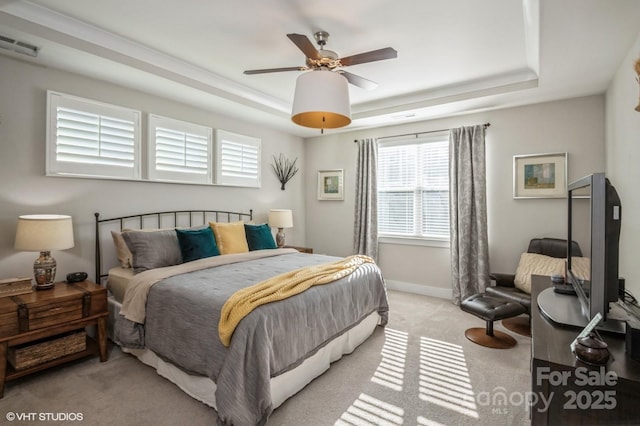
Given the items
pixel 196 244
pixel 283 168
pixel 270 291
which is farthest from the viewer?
pixel 283 168

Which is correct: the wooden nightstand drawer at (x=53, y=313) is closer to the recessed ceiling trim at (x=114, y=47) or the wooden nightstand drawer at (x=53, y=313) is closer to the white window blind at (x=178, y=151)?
the white window blind at (x=178, y=151)

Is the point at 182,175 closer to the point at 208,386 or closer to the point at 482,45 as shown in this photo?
the point at 208,386

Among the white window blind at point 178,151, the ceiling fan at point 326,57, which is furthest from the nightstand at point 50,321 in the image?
the ceiling fan at point 326,57

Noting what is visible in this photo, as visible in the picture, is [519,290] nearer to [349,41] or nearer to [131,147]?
[349,41]

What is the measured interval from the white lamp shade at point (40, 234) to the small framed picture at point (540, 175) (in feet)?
15.8

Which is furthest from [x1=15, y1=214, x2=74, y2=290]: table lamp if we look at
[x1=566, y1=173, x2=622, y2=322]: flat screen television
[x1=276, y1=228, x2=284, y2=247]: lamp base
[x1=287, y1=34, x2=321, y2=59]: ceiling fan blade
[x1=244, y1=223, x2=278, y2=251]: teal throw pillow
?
[x1=566, y1=173, x2=622, y2=322]: flat screen television

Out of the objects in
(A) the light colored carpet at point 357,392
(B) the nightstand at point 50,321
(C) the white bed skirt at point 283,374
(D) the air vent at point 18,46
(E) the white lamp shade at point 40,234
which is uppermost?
(D) the air vent at point 18,46

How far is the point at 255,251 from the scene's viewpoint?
388cm

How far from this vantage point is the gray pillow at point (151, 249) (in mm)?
2947

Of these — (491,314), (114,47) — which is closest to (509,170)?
(491,314)

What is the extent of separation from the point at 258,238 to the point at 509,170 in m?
3.36

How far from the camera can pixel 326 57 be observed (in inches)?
93.7

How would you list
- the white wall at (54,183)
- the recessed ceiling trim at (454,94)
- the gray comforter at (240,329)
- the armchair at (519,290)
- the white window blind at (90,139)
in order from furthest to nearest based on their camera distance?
1. the recessed ceiling trim at (454,94)
2. the armchair at (519,290)
3. the white window blind at (90,139)
4. the white wall at (54,183)
5. the gray comforter at (240,329)

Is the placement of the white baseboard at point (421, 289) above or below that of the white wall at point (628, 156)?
below
